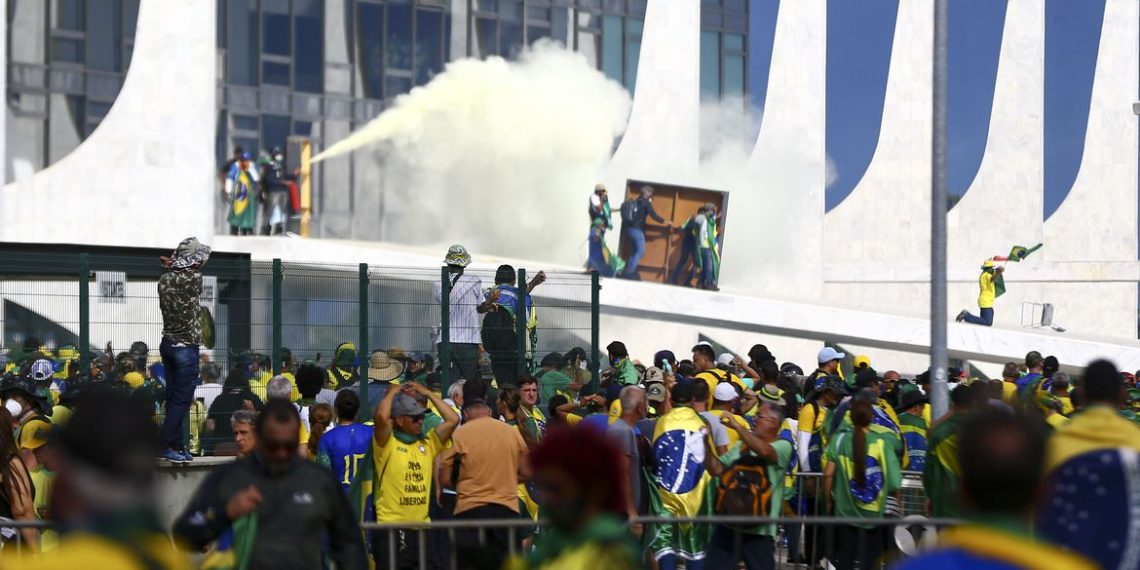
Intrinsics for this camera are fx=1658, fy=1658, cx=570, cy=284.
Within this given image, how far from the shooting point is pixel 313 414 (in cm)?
1059

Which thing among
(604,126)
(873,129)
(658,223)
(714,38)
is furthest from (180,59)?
(873,129)

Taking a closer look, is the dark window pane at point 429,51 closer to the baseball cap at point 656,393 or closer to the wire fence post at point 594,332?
the wire fence post at point 594,332

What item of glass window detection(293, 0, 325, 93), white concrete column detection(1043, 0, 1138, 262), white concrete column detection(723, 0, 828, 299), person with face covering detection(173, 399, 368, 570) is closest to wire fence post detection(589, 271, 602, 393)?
person with face covering detection(173, 399, 368, 570)

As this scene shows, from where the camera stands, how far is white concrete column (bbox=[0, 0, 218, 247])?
26.5 m

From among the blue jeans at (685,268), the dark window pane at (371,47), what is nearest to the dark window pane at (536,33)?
the dark window pane at (371,47)

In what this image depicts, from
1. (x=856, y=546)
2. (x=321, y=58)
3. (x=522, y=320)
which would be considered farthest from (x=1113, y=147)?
(x=856, y=546)

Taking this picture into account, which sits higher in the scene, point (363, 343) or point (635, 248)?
point (635, 248)

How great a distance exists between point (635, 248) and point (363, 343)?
1565 cm

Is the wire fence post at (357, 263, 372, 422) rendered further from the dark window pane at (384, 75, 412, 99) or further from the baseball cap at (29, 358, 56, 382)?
the dark window pane at (384, 75, 412, 99)

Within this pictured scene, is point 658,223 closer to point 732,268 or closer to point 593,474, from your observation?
point 732,268

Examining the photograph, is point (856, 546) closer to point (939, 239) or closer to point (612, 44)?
point (939, 239)

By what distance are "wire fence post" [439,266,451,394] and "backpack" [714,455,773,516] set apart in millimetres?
5365

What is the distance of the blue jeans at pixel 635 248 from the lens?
96.3ft

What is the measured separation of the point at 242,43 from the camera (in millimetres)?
34750
